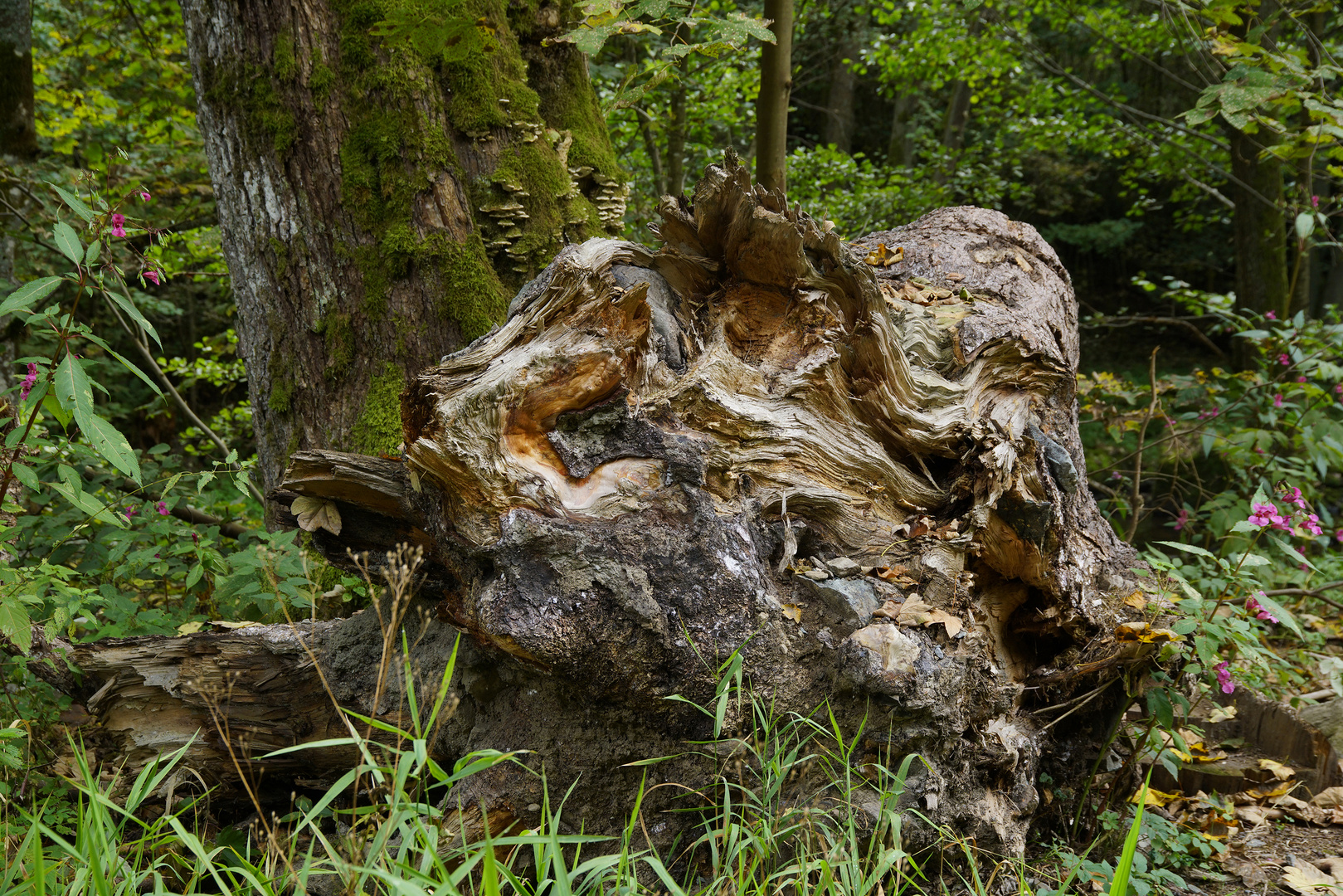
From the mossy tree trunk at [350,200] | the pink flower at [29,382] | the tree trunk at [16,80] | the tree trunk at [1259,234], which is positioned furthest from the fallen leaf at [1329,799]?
the tree trunk at [16,80]

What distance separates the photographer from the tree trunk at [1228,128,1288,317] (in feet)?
23.5

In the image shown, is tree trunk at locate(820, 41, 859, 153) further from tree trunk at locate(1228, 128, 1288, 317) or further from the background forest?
tree trunk at locate(1228, 128, 1288, 317)

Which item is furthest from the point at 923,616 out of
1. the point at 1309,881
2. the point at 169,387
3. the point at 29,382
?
the point at 169,387

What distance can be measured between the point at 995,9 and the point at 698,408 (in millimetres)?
9923

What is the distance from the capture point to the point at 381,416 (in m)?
3.08

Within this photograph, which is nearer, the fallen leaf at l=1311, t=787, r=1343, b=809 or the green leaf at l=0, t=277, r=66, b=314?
the green leaf at l=0, t=277, r=66, b=314

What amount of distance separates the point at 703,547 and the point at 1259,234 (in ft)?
25.3

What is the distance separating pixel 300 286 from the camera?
316cm

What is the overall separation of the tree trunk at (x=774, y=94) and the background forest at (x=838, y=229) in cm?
40

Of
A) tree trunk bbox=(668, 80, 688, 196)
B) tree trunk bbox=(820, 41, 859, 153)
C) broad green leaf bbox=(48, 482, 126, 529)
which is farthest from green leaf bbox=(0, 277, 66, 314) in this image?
tree trunk bbox=(820, 41, 859, 153)

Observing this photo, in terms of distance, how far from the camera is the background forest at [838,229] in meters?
2.68

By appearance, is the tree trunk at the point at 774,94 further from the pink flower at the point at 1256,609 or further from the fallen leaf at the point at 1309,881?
the fallen leaf at the point at 1309,881

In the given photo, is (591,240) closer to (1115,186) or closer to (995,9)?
(995,9)

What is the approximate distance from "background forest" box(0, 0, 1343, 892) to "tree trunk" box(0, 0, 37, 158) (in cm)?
4
